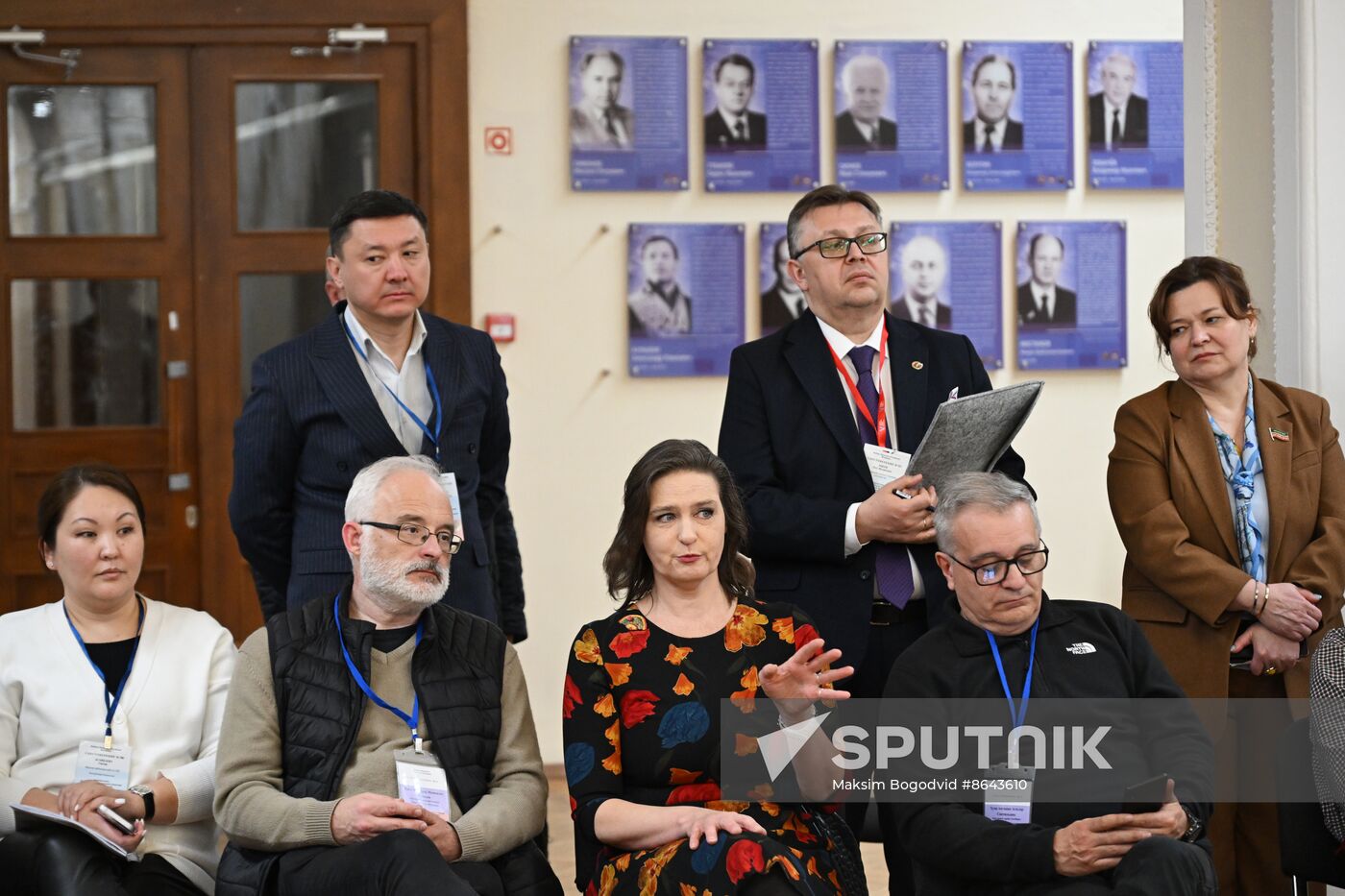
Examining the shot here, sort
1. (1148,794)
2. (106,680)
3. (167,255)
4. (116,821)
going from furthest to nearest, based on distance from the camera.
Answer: (167,255) < (106,680) < (116,821) < (1148,794)

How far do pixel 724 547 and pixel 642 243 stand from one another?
302 cm

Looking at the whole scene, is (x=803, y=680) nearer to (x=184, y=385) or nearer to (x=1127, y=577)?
(x=1127, y=577)

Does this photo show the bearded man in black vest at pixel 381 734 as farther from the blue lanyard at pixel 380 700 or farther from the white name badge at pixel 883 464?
the white name badge at pixel 883 464

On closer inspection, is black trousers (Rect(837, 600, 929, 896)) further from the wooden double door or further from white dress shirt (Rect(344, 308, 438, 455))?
the wooden double door

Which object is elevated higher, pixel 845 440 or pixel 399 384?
pixel 399 384

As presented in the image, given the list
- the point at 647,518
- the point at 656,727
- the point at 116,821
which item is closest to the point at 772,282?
the point at 647,518

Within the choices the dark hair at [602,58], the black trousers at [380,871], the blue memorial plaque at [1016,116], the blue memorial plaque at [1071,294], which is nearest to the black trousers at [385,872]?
the black trousers at [380,871]

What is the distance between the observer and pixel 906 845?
105 inches

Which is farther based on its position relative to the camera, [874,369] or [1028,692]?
[874,369]

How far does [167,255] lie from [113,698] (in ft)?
10.2

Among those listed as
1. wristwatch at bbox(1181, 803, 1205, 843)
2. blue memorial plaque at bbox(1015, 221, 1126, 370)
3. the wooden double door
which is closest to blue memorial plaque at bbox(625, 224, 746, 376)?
the wooden double door

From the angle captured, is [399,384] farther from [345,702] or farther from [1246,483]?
[1246,483]

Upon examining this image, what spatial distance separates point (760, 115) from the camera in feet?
19.2

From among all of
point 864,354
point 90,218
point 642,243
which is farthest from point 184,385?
point 864,354
